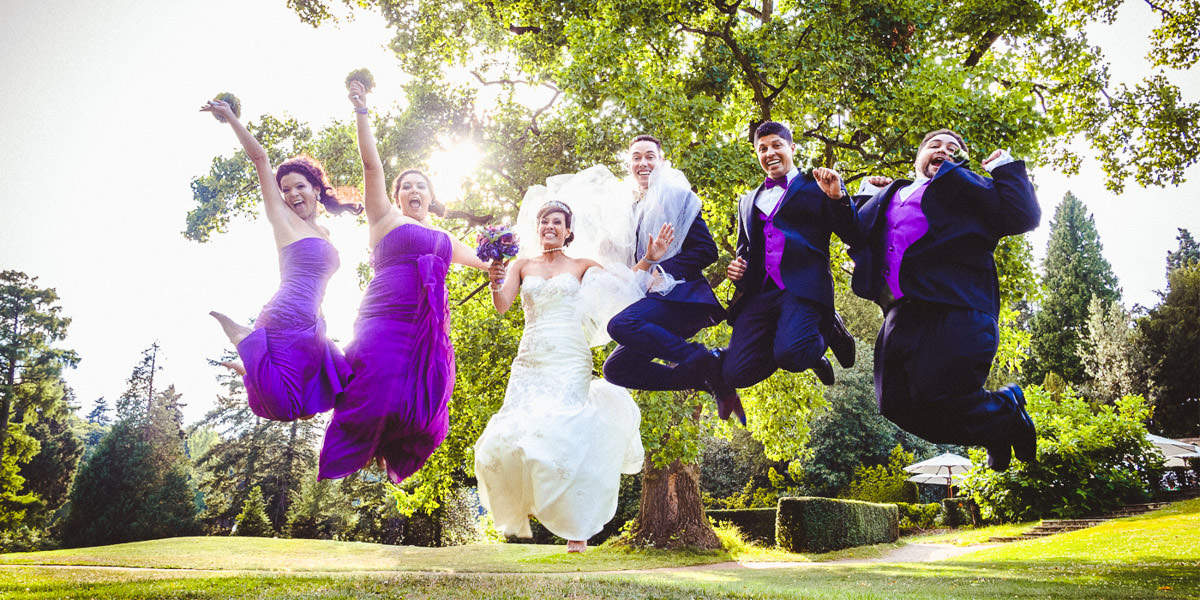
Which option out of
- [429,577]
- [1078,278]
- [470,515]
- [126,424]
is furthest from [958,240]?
[1078,278]

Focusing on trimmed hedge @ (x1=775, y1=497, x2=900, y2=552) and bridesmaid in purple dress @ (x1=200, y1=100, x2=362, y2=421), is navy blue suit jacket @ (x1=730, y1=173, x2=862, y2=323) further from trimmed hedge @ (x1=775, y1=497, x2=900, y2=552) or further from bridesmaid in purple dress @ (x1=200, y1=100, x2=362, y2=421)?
trimmed hedge @ (x1=775, y1=497, x2=900, y2=552)

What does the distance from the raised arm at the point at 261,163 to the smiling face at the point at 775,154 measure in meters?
2.74

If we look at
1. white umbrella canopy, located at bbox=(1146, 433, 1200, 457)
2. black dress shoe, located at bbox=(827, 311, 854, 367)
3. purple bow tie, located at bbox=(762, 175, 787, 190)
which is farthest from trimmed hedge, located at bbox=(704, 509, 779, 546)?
purple bow tie, located at bbox=(762, 175, 787, 190)

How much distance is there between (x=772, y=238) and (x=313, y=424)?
30.8 m

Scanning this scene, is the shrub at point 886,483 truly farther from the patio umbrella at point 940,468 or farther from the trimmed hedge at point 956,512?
the trimmed hedge at point 956,512

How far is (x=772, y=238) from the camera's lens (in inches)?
153

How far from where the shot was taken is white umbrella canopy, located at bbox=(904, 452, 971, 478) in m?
21.3

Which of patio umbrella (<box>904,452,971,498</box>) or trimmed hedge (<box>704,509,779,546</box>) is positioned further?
patio umbrella (<box>904,452,971,498</box>)

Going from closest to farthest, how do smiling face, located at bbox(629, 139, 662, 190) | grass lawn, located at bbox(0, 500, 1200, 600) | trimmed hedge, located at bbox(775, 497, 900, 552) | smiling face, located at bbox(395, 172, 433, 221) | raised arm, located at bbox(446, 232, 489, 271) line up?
1. smiling face, located at bbox(395, 172, 433, 221)
2. smiling face, located at bbox(629, 139, 662, 190)
3. raised arm, located at bbox(446, 232, 489, 271)
4. grass lawn, located at bbox(0, 500, 1200, 600)
5. trimmed hedge, located at bbox(775, 497, 900, 552)

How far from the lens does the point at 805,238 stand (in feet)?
12.6

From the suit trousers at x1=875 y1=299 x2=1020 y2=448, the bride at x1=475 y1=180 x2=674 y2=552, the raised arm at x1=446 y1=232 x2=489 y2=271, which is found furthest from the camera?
the raised arm at x1=446 y1=232 x2=489 y2=271

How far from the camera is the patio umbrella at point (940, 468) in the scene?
21.3m

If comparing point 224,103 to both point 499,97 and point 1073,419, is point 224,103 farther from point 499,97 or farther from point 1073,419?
point 1073,419

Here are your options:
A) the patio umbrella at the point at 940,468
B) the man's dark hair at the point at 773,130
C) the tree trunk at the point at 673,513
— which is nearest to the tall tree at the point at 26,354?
the tree trunk at the point at 673,513
